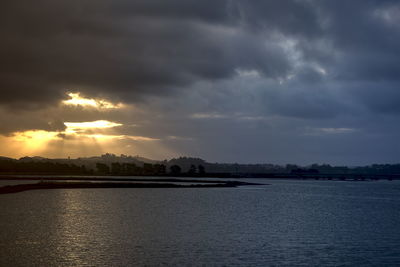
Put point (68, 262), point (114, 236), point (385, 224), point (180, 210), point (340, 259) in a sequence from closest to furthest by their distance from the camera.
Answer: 1. point (68, 262)
2. point (340, 259)
3. point (114, 236)
4. point (385, 224)
5. point (180, 210)

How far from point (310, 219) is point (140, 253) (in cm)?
4385

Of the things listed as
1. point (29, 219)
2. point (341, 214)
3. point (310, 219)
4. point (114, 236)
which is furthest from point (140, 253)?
point (341, 214)

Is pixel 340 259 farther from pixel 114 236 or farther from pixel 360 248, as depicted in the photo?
pixel 114 236

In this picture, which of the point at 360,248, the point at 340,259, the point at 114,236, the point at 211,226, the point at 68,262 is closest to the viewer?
the point at 68,262

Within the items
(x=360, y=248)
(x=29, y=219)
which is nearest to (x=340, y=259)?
(x=360, y=248)

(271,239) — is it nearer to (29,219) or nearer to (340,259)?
(340,259)

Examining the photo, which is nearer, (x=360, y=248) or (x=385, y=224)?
(x=360, y=248)

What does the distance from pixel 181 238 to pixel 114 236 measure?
7925 mm

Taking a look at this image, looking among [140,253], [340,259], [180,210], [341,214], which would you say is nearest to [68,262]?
[140,253]

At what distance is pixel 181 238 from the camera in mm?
54156

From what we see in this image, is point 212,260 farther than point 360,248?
No

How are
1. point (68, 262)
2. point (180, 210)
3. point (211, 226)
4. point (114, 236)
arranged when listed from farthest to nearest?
point (180, 210), point (211, 226), point (114, 236), point (68, 262)

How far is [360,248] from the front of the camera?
51.1 m

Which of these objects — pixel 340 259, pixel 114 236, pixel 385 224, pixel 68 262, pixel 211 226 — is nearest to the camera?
pixel 68 262
